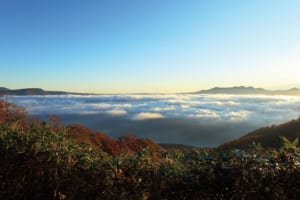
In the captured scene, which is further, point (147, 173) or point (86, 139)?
point (86, 139)

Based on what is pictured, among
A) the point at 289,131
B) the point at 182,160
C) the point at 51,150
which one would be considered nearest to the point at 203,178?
the point at 182,160

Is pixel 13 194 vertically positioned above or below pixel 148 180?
below

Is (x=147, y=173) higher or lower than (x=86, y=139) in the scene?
higher

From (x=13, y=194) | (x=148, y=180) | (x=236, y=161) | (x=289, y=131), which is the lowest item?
(x=289, y=131)

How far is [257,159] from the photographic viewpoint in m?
4.33

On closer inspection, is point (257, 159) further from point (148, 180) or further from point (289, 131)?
point (289, 131)

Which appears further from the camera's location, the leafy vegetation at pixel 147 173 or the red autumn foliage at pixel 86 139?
the red autumn foliage at pixel 86 139

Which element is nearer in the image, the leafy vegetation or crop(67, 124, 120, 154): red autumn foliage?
the leafy vegetation

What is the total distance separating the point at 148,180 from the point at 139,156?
503 millimetres

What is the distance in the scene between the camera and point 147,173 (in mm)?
4488

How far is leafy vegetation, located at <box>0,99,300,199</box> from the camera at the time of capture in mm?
4191

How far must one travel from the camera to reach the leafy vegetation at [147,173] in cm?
419

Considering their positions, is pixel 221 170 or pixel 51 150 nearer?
pixel 221 170

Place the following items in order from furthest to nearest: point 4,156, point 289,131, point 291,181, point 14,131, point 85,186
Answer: point 289,131, point 14,131, point 4,156, point 85,186, point 291,181
